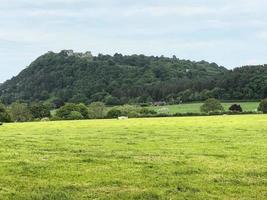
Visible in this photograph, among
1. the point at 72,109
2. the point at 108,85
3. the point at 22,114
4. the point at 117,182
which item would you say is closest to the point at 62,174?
the point at 117,182

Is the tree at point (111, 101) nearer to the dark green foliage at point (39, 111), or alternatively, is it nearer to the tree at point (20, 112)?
the tree at point (20, 112)

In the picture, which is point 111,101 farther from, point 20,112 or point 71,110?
point 71,110

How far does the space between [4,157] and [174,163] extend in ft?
23.5

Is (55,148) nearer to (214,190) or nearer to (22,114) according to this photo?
(214,190)

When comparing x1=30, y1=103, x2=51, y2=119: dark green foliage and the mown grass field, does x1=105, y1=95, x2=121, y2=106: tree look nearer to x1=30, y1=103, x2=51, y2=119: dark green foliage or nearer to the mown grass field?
x1=30, y1=103, x2=51, y2=119: dark green foliage

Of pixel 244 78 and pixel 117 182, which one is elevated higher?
pixel 244 78

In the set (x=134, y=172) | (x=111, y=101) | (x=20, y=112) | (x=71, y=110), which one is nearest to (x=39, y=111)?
(x=20, y=112)

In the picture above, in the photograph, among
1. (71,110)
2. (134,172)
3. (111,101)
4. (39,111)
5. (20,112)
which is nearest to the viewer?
(134,172)

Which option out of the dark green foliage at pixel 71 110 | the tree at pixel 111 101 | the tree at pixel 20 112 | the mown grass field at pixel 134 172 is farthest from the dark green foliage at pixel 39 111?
the mown grass field at pixel 134 172

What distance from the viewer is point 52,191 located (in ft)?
45.3

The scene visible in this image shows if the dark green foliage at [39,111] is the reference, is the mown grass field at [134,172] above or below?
below

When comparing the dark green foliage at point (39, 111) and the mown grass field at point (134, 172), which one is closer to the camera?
the mown grass field at point (134, 172)

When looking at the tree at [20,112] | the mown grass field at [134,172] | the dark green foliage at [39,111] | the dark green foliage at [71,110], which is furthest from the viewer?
the dark green foliage at [39,111]

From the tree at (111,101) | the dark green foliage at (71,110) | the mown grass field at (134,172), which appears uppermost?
the tree at (111,101)
